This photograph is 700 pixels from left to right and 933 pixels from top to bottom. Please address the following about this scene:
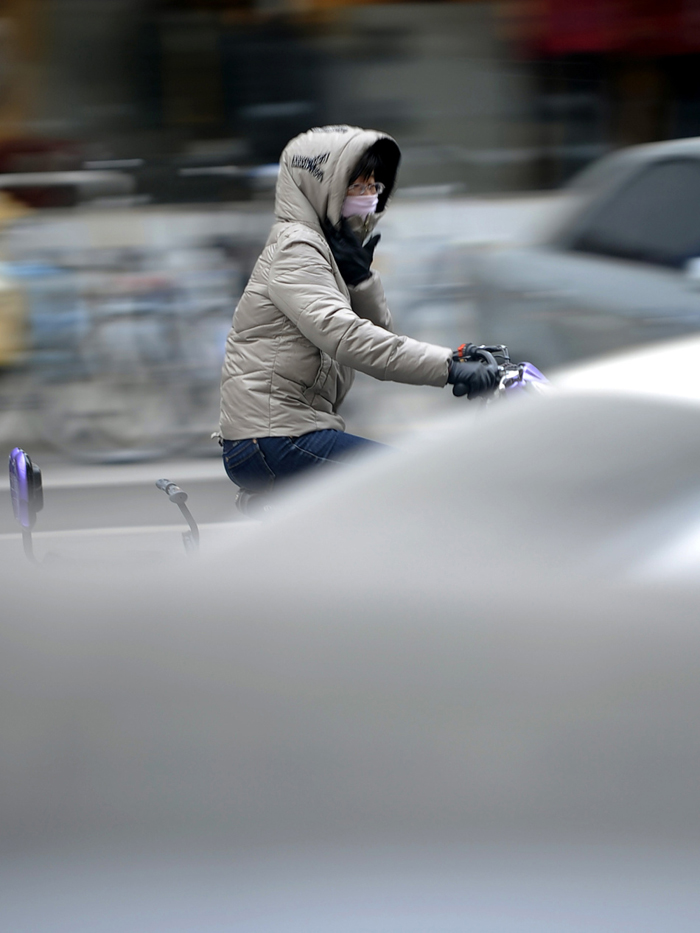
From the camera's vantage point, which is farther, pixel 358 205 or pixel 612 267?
pixel 612 267

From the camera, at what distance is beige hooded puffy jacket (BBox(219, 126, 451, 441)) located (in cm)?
293

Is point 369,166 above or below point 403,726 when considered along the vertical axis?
above

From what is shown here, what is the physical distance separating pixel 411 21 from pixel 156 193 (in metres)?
1.79

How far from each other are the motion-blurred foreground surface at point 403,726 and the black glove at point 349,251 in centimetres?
130

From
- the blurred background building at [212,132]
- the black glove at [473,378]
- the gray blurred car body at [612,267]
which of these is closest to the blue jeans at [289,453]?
the black glove at [473,378]

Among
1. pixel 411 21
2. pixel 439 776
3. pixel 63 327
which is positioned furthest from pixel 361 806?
pixel 411 21

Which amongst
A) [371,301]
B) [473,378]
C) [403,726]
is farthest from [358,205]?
[403,726]

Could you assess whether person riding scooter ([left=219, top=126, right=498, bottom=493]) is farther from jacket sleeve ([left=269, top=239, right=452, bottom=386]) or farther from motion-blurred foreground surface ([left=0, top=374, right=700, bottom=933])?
motion-blurred foreground surface ([left=0, top=374, right=700, bottom=933])

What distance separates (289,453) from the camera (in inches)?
123

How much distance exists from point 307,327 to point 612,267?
9.46 ft

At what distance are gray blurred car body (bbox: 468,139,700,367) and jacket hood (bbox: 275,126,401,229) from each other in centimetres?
243

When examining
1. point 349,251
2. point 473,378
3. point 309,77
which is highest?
point 309,77

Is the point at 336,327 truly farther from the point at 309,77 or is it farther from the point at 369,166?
the point at 309,77

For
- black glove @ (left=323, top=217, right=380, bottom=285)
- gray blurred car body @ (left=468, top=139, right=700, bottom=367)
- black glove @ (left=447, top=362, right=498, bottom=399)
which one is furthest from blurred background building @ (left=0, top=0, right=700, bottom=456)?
black glove @ (left=447, top=362, right=498, bottom=399)
